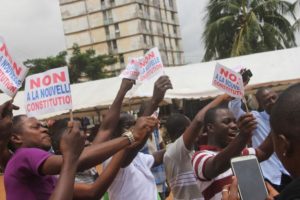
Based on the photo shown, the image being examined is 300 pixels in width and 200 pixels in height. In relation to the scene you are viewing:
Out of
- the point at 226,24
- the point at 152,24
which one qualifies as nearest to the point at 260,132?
the point at 226,24

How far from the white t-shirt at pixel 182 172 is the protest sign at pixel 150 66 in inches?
37.9

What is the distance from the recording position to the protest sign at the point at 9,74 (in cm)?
299

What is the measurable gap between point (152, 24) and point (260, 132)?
62.3 metres

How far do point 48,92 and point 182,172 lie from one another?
3.97 feet

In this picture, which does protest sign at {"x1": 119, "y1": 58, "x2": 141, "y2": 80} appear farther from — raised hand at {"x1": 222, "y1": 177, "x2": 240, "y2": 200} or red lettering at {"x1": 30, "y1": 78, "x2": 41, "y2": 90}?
raised hand at {"x1": 222, "y1": 177, "x2": 240, "y2": 200}

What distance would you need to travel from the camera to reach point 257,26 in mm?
21500

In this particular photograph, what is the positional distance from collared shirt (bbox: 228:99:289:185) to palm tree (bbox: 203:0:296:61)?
16997 millimetres

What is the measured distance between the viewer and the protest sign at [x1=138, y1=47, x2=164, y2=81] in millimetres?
4332

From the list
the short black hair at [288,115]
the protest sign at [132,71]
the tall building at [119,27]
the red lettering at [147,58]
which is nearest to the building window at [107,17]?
the tall building at [119,27]

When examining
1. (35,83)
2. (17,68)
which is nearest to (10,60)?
(17,68)

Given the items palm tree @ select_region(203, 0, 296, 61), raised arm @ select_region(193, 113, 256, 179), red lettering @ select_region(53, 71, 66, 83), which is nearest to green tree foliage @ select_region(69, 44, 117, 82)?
palm tree @ select_region(203, 0, 296, 61)

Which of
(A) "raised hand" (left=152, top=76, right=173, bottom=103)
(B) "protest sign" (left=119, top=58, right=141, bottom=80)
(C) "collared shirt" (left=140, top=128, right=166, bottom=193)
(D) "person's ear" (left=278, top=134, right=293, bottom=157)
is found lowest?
(C) "collared shirt" (left=140, top=128, right=166, bottom=193)

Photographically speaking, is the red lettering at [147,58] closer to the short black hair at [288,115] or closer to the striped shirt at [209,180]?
the striped shirt at [209,180]

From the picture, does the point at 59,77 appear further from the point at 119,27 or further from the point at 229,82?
the point at 119,27
